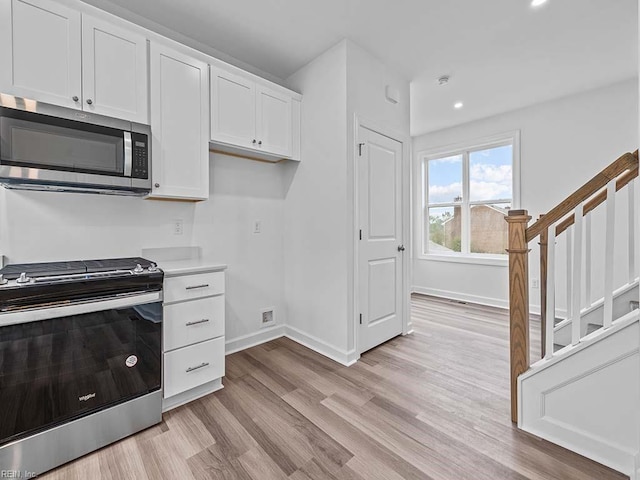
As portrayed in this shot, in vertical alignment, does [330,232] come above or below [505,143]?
below

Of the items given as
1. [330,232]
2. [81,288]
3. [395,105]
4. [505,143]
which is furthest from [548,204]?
[81,288]

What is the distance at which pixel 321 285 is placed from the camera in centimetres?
279

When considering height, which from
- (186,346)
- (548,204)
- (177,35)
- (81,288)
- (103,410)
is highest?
(177,35)

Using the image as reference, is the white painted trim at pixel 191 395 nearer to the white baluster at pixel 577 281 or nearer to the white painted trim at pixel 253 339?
the white painted trim at pixel 253 339

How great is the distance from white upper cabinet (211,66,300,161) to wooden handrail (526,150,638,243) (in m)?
2.09

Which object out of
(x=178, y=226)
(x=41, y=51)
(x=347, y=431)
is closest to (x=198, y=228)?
(x=178, y=226)

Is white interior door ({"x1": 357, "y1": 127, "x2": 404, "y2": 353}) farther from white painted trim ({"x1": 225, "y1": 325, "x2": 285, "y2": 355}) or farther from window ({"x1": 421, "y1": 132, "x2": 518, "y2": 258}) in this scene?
window ({"x1": 421, "y1": 132, "x2": 518, "y2": 258})

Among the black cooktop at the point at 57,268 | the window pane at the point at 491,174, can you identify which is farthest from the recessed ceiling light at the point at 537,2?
the black cooktop at the point at 57,268

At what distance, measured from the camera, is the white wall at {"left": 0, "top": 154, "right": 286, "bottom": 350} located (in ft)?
6.08

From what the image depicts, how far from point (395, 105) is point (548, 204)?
7.95 ft

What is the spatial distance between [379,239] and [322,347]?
3.82ft

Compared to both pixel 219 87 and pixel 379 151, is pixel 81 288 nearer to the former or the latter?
pixel 219 87

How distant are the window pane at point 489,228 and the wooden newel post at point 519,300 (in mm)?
2761

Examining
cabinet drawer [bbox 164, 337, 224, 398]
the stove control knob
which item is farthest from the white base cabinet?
the stove control knob
